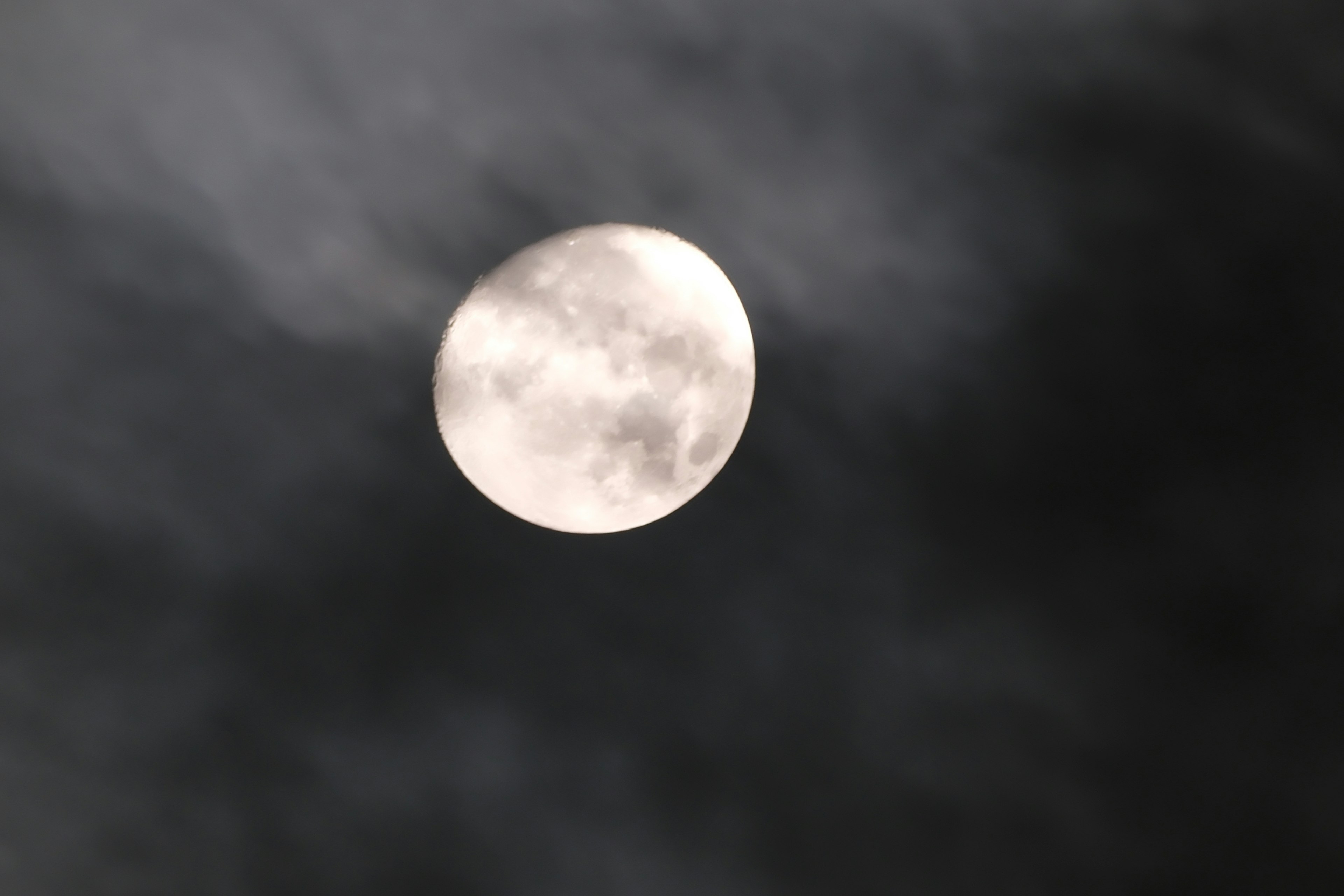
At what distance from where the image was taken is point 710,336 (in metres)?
12.6

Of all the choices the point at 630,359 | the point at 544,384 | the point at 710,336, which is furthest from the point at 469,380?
the point at 710,336

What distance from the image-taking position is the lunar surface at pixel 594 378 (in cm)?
1167

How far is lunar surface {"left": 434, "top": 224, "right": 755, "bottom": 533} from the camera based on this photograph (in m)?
11.7

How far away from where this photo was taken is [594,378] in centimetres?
1157

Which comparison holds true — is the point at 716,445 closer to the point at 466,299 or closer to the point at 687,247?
the point at 687,247

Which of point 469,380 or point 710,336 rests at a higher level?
point 710,336

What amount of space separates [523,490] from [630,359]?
2.97 m

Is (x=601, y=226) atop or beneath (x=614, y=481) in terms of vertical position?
atop

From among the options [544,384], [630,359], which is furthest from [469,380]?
[630,359]

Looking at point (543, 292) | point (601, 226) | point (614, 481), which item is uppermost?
point (601, 226)

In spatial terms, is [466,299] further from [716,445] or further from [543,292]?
[716,445]

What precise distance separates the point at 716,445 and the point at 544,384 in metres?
3.18

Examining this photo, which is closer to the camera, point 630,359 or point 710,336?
point 630,359

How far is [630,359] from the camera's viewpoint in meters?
11.7
